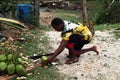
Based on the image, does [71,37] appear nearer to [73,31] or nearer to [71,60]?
[73,31]

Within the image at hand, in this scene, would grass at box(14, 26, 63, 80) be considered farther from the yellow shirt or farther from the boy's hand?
the yellow shirt

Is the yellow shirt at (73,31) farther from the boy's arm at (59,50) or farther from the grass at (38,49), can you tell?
the grass at (38,49)

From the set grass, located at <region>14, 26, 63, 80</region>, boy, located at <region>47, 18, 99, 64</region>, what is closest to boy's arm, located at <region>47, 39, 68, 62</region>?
boy, located at <region>47, 18, 99, 64</region>

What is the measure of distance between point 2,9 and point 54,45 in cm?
299

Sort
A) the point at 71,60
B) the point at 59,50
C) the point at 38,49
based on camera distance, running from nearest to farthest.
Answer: the point at 59,50 → the point at 71,60 → the point at 38,49

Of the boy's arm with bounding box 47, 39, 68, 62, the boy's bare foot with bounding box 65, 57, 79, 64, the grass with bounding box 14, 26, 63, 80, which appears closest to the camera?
the grass with bounding box 14, 26, 63, 80

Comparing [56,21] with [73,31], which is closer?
[56,21]

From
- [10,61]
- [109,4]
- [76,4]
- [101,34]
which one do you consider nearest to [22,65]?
[10,61]

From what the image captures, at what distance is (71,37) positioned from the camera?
21.2ft

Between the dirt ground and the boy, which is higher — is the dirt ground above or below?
below

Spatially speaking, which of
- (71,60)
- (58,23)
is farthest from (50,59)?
(58,23)

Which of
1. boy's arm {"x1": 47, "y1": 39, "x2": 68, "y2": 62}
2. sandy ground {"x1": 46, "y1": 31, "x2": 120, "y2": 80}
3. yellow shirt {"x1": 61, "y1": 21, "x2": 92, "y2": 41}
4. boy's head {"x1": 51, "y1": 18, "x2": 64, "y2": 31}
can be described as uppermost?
boy's head {"x1": 51, "y1": 18, "x2": 64, "y2": 31}

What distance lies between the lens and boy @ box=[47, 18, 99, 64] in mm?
6238

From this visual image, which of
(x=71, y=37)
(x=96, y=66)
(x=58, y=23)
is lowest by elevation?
(x=96, y=66)
